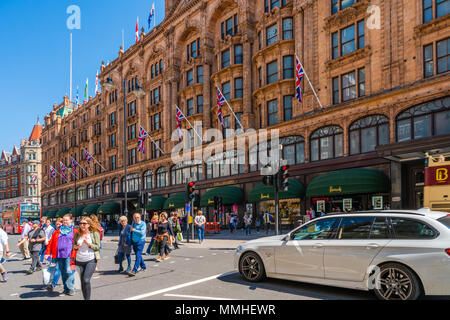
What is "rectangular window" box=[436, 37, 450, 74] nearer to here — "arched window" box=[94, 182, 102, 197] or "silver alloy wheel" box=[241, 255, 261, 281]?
"silver alloy wheel" box=[241, 255, 261, 281]

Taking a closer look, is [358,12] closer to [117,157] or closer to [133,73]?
[133,73]

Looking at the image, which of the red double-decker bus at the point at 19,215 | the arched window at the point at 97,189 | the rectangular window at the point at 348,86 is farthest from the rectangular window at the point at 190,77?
the arched window at the point at 97,189

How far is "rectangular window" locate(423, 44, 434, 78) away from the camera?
20.1m

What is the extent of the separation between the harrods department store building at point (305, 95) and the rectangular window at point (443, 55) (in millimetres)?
55

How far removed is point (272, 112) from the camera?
94.8ft

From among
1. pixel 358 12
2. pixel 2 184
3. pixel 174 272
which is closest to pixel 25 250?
pixel 174 272

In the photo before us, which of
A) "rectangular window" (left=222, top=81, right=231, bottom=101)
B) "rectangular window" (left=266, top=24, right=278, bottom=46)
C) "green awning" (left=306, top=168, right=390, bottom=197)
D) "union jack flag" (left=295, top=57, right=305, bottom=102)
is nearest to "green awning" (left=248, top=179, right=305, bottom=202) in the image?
"green awning" (left=306, top=168, right=390, bottom=197)

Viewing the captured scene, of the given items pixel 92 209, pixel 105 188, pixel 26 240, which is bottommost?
pixel 92 209

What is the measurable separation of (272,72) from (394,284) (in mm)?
24455

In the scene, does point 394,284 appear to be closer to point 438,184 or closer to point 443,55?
point 438,184

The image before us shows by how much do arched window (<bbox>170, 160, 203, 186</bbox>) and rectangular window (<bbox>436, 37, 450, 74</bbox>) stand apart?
72.1 ft

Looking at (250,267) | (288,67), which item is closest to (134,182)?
(288,67)

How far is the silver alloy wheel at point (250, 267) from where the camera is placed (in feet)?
27.7

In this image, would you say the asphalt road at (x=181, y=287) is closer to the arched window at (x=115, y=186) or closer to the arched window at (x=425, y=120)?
the arched window at (x=425, y=120)
